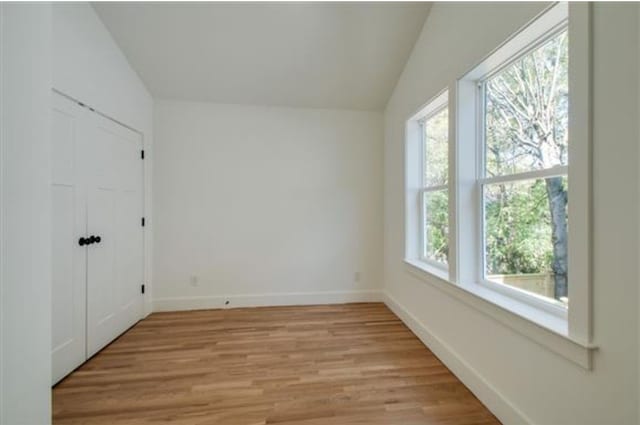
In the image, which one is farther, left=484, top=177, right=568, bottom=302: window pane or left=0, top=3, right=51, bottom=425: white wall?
left=484, top=177, right=568, bottom=302: window pane

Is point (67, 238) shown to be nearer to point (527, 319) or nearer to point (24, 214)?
point (24, 214)

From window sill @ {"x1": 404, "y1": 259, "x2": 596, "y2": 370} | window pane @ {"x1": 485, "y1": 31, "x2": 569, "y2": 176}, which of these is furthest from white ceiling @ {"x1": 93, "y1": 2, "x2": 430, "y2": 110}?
window sill @ {"x1": 404, "y1": 259, "x2": 596, "y2": 370}

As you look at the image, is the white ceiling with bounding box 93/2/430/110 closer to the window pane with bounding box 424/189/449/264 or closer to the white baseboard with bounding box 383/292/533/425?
the window pane with bounding box 424/189/449/264

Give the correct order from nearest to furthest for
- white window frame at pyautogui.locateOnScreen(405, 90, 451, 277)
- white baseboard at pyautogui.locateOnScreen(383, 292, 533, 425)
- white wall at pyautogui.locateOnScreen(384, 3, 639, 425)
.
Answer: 1. white wall at pyautogui.locateOnScreen(384, 3, 639, 425)
2. white baseboard at pyautogui.locateOnScreen(383, 292, 533, 425)
3. white window frame at pyautogui.locateOnScreen(405, 90, 451, 277)

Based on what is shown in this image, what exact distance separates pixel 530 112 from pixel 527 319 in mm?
1154

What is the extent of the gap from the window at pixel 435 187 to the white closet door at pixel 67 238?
2921 mm

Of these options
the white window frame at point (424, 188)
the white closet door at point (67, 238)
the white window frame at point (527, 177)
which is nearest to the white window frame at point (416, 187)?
the white window frame at point (424, 188)

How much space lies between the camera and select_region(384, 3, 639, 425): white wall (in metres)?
1.04

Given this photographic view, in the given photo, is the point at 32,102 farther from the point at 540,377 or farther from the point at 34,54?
the point at 540,377

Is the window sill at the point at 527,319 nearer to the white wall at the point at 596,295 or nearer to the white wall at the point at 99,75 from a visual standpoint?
the white wall at the point at 596,295

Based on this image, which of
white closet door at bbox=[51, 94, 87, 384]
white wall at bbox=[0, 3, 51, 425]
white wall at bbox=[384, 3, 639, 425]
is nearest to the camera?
white wall at bbox=[0, 3, 51, 425]

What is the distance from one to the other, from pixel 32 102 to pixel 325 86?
2.67 meters

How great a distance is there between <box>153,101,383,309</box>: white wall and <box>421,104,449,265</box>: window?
0.81m

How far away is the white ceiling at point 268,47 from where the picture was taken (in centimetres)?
246
